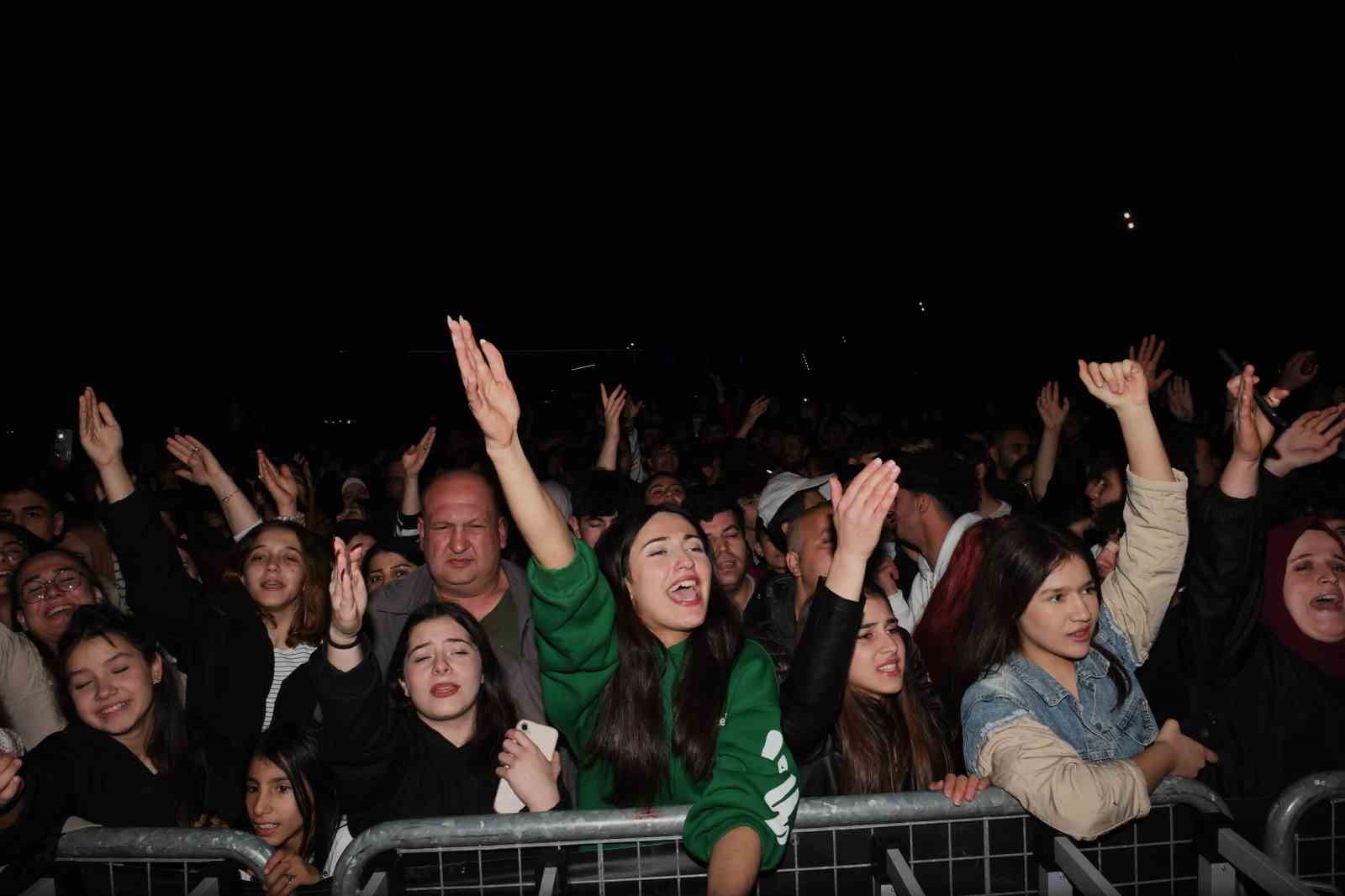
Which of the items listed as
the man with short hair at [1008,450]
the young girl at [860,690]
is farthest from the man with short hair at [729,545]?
the man with short hair at [1008,450]

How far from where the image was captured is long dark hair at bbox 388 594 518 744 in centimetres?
291

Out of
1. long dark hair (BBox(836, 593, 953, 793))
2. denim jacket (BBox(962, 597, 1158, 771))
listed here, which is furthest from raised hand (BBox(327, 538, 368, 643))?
denim jacket (BBox(962, 597, 1158, 771))

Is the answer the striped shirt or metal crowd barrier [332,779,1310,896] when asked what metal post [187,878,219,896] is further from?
the striped shirt

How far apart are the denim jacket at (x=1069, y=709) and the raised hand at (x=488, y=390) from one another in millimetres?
1479

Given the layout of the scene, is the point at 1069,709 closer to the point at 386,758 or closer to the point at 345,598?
the point at 386,758

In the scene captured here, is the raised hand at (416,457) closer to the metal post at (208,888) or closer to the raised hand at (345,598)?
the raised hand at (345,598)

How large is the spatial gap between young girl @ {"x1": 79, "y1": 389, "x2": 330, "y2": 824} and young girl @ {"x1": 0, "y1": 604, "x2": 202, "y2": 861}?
141 mm

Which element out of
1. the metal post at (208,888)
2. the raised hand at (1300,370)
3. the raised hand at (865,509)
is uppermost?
the raised hand at (1300,370)

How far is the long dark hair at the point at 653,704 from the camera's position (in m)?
2.30

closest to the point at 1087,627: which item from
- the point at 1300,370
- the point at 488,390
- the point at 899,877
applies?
the point at 899,877

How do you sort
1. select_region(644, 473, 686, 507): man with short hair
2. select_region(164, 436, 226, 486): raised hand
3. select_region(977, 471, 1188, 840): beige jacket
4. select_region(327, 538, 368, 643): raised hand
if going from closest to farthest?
1. select_region(977, 471, 1188, 840): beige jacket
2. select_region(327, 538, 368, 643): raised hand
3. select_region(164, 436, 226, 486): raised hand
4. select_region(644, 473, 686, 507): man with short hair

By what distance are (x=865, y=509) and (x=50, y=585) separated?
343 cm

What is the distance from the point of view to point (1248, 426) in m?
2.77

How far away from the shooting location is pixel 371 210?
626 inches
